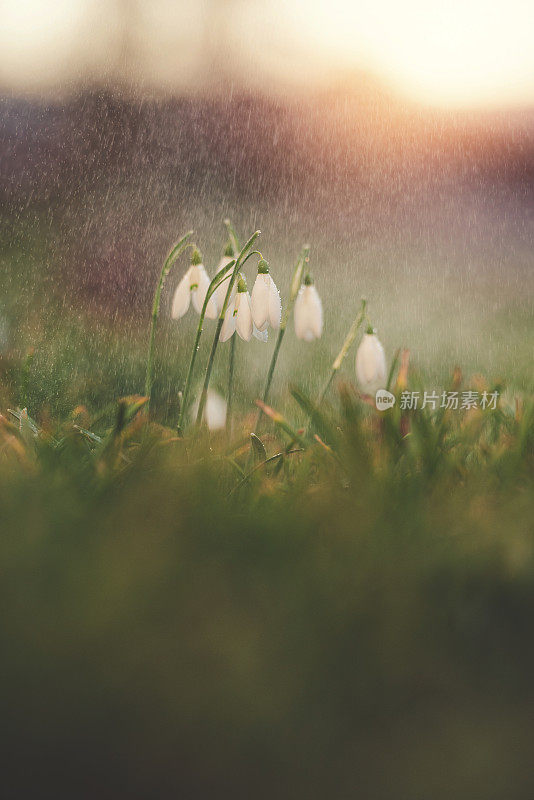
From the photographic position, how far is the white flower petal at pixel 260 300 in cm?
73

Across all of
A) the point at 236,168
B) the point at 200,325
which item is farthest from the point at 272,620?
the point at 236,168

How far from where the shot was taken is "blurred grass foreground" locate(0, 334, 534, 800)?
0.28 metres

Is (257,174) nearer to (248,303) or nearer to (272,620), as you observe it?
(248,303)

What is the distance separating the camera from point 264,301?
29.0 inches

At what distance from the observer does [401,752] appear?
1.05ft

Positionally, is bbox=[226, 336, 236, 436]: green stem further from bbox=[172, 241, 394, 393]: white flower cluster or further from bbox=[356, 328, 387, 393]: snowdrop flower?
bbox=[356, 328, 387, 393]: snowdrop flower

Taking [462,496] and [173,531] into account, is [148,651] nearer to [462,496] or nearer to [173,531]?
[173,531]

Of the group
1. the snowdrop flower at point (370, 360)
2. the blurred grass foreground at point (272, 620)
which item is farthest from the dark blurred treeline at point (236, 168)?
the blurred grass foreground at point (272, 620)

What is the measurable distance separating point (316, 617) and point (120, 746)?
0.31 feet

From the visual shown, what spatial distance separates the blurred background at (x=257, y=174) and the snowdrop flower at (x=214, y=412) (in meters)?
0.11

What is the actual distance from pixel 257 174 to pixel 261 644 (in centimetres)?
92

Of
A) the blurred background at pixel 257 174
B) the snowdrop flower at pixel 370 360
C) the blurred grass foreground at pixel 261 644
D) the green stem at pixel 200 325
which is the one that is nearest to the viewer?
the blurred grass foreground at pixel 261 644

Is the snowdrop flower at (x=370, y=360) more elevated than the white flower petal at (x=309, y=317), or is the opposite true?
the white flower petal at (x=309, y=317)

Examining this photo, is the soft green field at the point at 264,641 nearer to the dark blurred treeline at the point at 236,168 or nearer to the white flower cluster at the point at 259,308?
the white flower cluster at the point at 259,308
